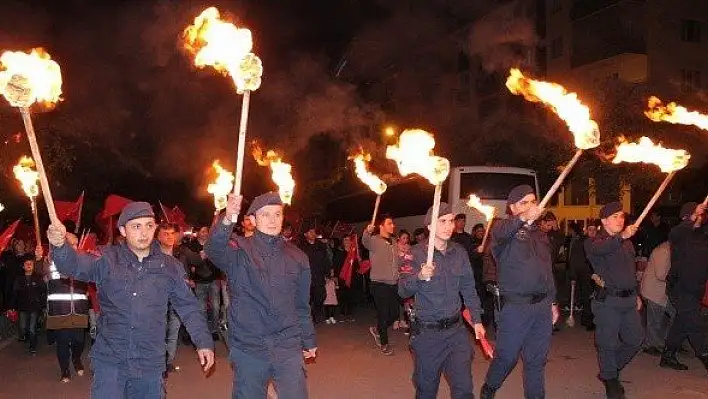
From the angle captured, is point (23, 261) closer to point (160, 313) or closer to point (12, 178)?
point (12, 178)

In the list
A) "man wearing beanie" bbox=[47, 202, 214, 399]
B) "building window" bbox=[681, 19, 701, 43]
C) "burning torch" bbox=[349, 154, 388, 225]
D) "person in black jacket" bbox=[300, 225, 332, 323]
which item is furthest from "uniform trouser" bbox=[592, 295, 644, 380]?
"building window" bbox=[681, 19, 701, 43]

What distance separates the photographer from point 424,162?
6609mm

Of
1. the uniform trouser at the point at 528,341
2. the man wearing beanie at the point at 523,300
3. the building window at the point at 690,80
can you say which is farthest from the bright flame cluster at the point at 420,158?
the building window at the point at 690,80

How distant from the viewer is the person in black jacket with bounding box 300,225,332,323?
14227mm

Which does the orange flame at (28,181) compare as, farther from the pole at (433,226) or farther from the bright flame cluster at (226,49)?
the pole at (433,226)

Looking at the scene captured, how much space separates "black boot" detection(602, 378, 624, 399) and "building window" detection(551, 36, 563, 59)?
37.6 metres

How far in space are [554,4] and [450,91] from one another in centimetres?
821

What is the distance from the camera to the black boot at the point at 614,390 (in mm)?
7559

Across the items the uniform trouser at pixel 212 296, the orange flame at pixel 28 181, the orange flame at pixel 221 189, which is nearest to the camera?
the orange flame at pixel 221 189

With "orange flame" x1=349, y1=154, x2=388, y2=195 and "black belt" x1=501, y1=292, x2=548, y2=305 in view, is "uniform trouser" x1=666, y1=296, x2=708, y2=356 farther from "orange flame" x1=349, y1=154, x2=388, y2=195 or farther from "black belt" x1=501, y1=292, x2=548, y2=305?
"orange flame" x1=349, y1=154, x2=388, y2=195

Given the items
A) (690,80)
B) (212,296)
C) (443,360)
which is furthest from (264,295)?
(690,80)

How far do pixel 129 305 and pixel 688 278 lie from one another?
22.0 ft

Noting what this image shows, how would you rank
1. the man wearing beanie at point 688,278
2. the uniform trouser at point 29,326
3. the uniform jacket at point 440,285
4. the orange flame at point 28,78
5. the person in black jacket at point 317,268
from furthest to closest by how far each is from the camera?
1. the person in black jacket at point 317,268
2. the uniform trouser at point 29,326
3. the man wearing beanie at point 688,278
4. the uniform jacket at point 440,285
5. the orange flame at point 28,78

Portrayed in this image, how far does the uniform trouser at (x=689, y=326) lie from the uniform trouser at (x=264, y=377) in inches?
216
